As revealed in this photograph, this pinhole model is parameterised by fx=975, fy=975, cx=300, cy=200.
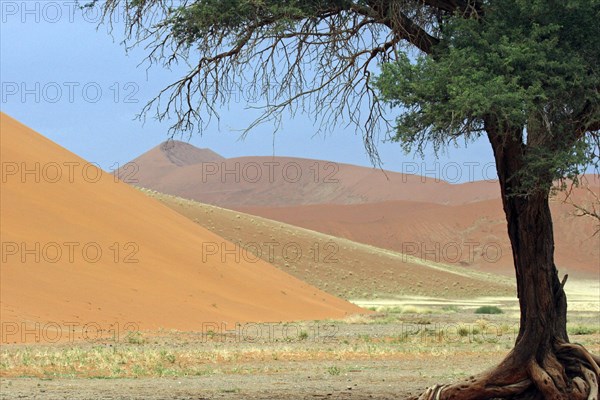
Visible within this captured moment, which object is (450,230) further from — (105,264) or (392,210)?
(105,264)

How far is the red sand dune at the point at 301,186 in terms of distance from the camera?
158 meters

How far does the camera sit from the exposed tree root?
37.9 feet

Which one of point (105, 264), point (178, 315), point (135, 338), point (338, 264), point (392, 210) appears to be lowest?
point (135, 338)

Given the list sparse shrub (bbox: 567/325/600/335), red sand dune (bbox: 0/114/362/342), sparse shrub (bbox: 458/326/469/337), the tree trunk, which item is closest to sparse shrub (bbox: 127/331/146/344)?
red sand dune (bbox: 0/114/362/342)

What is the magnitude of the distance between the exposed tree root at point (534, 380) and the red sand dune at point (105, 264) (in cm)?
1377

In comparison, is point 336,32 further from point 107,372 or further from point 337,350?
point 337,350

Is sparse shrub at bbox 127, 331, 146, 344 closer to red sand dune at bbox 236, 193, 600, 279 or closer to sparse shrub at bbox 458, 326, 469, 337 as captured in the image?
sparse shrub at bbox 458, 326, 469, 337

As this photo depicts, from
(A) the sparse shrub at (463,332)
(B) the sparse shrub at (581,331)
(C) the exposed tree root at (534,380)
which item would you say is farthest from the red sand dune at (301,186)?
(C) the exposed tree root at (534,380)

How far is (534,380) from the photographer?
38.2ft

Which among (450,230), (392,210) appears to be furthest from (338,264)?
(392,210)

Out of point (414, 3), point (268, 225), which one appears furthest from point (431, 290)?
point (414, 3)

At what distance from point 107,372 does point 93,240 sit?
17.6 m

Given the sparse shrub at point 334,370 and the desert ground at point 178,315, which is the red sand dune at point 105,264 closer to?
the desert ground at point 178,315

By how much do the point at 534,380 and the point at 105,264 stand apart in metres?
23.0
